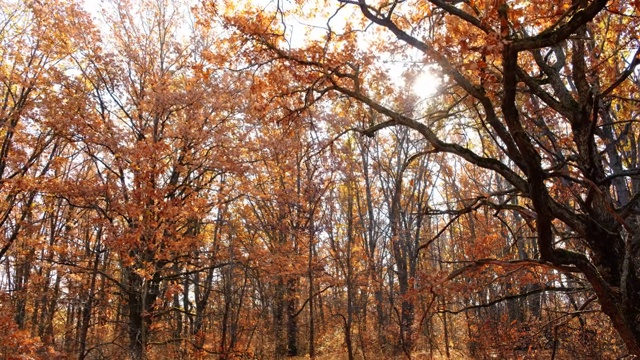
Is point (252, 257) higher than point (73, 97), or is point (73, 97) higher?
point (73, 97)

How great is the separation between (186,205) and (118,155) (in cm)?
226

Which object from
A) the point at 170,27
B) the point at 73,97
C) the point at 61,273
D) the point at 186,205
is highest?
the point at 170,27

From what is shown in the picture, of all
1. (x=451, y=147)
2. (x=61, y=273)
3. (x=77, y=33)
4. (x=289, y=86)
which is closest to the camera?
(x=451, y=147)

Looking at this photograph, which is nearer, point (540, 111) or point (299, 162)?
point (540, 111)

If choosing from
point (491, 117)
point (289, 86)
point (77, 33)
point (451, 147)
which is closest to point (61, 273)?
point (77, 33)

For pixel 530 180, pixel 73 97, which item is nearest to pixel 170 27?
pixel 73 97

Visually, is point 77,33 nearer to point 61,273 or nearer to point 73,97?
point 73,97

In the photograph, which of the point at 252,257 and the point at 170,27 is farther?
the point at 170,27

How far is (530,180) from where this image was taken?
390cm

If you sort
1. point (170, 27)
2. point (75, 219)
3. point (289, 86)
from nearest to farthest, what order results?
point (289, 86) → point (170, 27) → point (75, 219)

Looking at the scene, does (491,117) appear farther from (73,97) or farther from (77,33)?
(77,33)

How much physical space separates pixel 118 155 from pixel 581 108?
10.1 meters

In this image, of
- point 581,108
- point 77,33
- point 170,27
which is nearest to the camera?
point 581,108

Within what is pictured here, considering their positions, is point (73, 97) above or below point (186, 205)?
above
